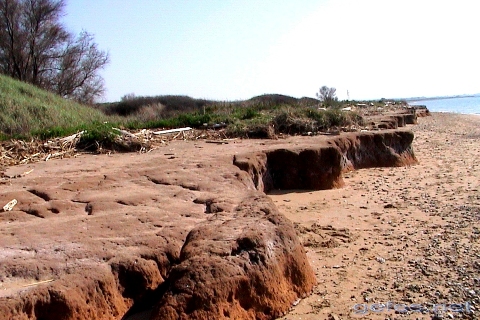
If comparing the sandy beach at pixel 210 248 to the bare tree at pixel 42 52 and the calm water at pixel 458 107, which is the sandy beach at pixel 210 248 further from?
the calm water at pixel 458 107

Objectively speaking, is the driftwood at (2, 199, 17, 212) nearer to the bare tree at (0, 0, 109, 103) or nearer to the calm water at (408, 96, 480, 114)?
the bare tree at (0, 0, 109, 103)

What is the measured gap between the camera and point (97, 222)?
11.2 ft

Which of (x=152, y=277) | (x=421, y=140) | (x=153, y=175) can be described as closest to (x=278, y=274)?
(x=152, y=277)

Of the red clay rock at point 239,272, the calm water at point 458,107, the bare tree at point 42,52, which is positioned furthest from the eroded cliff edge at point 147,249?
the calm water at point 458,107

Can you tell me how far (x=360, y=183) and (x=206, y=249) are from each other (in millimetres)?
4430

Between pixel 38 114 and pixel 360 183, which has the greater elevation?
pixel 38 114

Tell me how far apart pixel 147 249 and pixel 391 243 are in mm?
2313

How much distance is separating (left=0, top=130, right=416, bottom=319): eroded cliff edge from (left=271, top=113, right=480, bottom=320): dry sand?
0.33 m

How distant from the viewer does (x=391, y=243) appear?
429 centimetres

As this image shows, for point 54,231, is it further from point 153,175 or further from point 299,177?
point 299,177

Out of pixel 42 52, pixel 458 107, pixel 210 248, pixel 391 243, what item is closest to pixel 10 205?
pixel 210 248

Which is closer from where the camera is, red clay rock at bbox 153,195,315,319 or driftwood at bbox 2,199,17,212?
red clay rock at bbox 153,195,315,319

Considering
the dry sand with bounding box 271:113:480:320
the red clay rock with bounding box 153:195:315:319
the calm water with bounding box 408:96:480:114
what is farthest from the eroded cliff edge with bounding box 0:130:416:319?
the calm water with bounding box 408:96:480:114

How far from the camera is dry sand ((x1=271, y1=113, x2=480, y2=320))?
3.12 m
